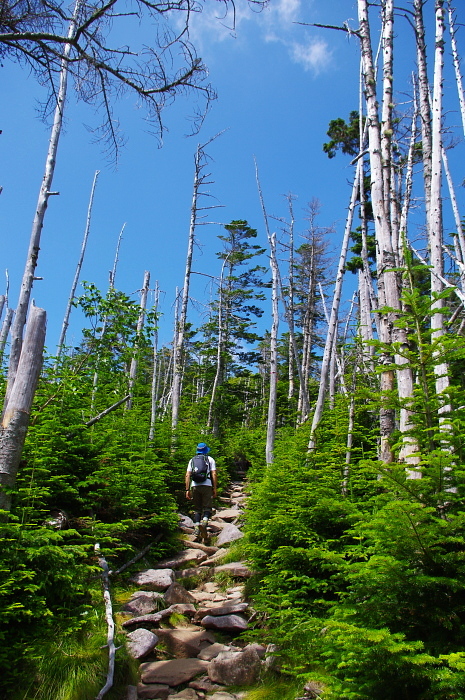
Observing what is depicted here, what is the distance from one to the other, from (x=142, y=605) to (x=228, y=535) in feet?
9.61

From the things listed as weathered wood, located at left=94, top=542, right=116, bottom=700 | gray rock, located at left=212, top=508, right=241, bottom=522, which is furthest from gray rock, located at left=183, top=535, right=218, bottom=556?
weathered wood, located at left=94, top=542, right=116, bottom=700

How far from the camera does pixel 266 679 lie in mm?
4070

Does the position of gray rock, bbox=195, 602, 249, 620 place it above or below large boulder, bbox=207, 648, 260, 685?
above

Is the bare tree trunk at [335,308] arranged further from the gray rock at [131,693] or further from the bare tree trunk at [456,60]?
the gray rock at [131,693]

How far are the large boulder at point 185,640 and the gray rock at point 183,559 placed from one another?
70.9 inches

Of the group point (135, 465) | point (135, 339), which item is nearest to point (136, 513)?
point (135, 465)

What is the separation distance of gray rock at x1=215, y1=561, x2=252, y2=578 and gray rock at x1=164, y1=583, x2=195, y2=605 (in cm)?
74

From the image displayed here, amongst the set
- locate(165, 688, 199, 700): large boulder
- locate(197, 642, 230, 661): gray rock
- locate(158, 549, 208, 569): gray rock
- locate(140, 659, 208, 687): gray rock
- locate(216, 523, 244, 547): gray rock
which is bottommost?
locate(165, 688, 199, 700): large boulder

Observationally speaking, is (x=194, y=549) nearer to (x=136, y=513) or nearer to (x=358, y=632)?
(x=136, y=513)

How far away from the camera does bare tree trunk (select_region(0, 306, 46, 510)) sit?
3797mm

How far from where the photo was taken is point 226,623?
16.6 ft

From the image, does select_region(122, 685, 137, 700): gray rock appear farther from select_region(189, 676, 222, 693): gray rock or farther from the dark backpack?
the dark backpack

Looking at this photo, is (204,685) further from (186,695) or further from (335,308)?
(335,308)

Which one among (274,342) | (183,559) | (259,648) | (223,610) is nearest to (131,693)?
(259,648)
